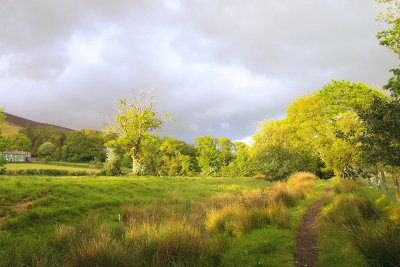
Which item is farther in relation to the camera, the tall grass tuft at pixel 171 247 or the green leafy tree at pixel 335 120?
the green leafy tree at pixel 335 120

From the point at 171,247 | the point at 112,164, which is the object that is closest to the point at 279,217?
the point at 171,247

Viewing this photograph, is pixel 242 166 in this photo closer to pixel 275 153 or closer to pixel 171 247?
pixel 275 153

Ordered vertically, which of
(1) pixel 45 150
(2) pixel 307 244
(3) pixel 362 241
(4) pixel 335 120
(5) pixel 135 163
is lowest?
(2) pixel 307 244

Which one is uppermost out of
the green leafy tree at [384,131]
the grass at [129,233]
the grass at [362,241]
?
the green leafy tree at [384,131]

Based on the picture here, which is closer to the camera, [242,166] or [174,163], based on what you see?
[174,163]

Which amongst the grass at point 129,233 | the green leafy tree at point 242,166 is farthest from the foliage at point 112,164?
the green leafy tree at point 242,166

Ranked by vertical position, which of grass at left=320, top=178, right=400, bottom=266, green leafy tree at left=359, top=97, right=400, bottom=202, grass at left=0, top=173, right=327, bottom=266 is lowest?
grass at left=0, top=173, right=327, bottom=266

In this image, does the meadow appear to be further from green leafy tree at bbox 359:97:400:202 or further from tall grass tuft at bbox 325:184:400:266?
green leafy tree at bbox 359:97:400:202

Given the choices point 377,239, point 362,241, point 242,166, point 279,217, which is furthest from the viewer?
point 242,166

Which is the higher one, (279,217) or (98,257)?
(279,217)

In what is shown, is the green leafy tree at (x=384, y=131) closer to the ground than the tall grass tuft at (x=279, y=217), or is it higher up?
higher up

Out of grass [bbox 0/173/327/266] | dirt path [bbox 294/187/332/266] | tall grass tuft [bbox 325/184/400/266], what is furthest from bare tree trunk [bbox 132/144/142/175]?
tall grass tuft [bbox 325/184/400/266]

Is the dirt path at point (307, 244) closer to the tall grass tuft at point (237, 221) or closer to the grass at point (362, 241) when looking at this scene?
the grass at point (362, 241)

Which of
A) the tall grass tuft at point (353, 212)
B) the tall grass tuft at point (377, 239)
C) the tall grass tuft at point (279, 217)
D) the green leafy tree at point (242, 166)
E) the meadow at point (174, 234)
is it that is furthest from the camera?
the green leafy tree at point (242, 166)
